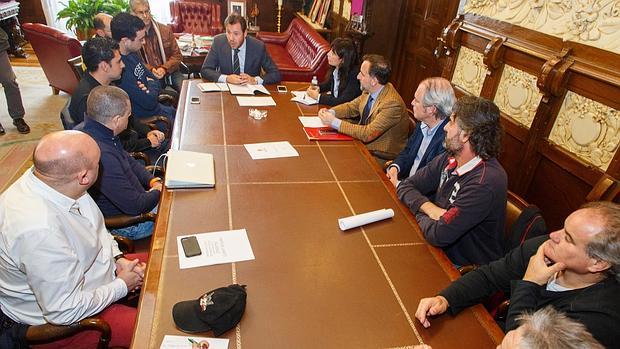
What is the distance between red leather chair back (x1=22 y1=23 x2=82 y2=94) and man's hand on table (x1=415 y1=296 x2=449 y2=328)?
446cm

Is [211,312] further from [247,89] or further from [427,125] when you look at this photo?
[247,89]

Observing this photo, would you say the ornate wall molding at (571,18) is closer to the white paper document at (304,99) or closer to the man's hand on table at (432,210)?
the man's hand on table at (432,210)

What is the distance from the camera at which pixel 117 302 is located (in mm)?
1729

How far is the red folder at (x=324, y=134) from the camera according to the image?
9.04 ft

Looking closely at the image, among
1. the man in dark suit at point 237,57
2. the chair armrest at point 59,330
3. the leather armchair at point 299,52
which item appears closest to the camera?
the chair armrest at point 59,330

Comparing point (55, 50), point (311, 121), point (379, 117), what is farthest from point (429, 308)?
point (55, 50)

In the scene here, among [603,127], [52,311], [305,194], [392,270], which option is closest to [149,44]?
[305,194]

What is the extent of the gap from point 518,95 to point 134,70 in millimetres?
3145

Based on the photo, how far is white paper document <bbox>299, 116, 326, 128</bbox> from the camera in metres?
2.97

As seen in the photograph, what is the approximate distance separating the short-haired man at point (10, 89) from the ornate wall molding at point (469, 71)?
4.65m

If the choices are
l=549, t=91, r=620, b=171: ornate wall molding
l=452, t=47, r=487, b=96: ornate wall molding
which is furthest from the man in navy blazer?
l=452, t=47, r=487, b=96: ornate wall molding

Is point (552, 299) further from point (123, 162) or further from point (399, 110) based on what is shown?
point (123, 162)

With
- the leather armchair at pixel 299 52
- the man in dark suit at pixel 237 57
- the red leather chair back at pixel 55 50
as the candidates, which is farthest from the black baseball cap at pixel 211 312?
the red leather chair back at pixel 55 50

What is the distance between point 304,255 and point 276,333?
0.40 m
